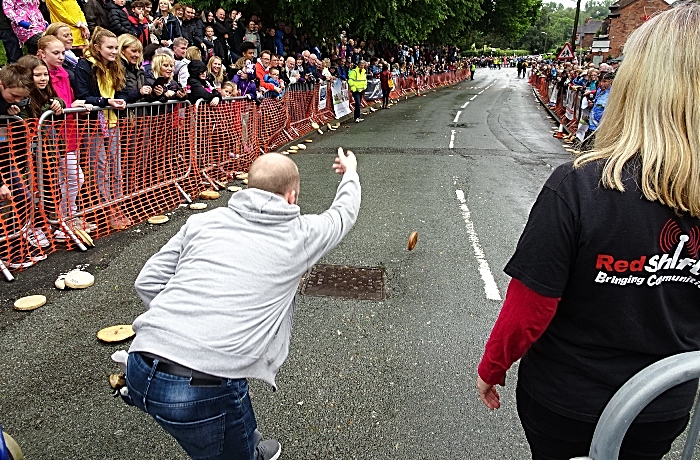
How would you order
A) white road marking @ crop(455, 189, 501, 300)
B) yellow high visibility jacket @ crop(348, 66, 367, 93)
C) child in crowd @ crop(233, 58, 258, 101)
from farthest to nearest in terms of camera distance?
yellow high visibility jacket @ crop(348, 66, 367, 93) → child in crowd @ crop(233, 58, 258, 101) → white road marking @ crop(455, 189, 501, 300)

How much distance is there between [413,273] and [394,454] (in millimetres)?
2632

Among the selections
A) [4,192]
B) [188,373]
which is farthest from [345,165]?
[4,192]

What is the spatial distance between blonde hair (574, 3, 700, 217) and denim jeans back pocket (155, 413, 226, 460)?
1.47 meters

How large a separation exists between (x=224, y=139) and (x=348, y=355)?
6.45 metres

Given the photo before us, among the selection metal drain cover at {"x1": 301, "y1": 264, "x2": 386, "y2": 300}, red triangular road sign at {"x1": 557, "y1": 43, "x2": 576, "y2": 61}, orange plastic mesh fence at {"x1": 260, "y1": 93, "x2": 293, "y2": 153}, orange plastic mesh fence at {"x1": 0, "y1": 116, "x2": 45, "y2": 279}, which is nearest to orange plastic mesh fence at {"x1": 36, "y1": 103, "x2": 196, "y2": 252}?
orange plastic mesh fence at {"x1": 0, "y1": 116, "x2": 45, "y2": 279}

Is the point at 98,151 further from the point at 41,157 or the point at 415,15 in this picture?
the point at 415,15

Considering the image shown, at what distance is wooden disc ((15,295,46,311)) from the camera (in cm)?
441

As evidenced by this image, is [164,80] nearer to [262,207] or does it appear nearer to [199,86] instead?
[199,86]

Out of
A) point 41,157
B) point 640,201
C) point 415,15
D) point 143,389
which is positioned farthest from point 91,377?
point 415,15

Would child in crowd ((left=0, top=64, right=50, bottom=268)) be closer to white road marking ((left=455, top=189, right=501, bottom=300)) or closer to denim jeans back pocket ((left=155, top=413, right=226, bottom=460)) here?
denim jeans back pocket ((left=155, top=413, right=226, bottom=460))

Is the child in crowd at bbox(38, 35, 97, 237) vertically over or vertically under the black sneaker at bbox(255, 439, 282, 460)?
over

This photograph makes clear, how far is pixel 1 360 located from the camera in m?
3.71

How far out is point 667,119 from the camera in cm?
143

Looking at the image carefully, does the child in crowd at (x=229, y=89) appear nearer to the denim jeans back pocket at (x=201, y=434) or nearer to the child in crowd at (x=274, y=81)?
the child in crowd at (x=274, y=81)
